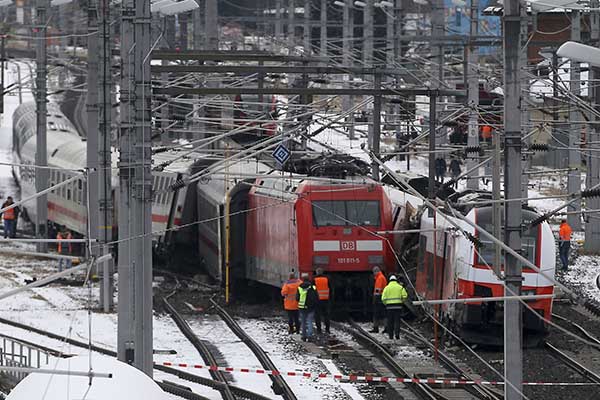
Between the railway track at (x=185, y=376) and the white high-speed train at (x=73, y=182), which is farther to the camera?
the white high-speed train at (x=73, y=182)

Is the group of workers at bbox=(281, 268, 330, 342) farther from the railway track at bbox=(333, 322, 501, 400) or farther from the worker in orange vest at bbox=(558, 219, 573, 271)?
the worker in orange vest at bbox=(558, 219, 573, 271)

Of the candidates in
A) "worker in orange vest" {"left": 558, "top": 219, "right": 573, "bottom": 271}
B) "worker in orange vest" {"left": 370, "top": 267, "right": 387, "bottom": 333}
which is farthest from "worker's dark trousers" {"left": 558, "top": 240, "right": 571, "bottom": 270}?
"worker in orange vest" {"left": 370, "top": 267, "right": 387, "bottom": 333}

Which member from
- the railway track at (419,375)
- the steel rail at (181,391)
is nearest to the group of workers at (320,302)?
the railway track at (419,375)

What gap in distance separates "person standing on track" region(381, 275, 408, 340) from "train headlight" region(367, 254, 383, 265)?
2199mm

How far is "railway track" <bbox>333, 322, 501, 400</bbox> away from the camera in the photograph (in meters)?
20.1

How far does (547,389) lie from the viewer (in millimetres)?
20609

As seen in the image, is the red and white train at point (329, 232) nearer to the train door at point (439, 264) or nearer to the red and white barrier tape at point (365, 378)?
the train door at point (439, 264)

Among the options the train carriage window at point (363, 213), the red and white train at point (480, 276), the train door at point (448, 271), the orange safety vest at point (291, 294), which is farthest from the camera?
the train carriage window at point (363, 213)

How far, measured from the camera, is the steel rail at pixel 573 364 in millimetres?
21688

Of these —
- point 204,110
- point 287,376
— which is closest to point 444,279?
point 287,376

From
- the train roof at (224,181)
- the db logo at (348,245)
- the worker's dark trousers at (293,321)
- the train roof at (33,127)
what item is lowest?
the worker's dark trousers at (293,321)

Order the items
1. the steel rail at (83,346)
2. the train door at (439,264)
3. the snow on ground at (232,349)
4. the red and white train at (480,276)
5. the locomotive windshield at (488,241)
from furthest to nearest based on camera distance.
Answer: the train door at (439,264), the red and white train at (480,276), the locomotive windshield at (488,241), the snow on ground at (232,349), the steel rail at (83,346)

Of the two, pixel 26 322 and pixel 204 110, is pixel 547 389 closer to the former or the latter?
pixel 26 322

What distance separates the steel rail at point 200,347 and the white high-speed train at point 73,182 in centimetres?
163
